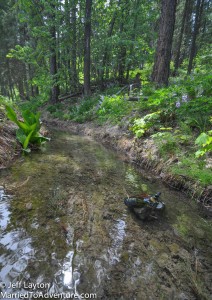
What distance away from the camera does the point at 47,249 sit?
6.23 feet

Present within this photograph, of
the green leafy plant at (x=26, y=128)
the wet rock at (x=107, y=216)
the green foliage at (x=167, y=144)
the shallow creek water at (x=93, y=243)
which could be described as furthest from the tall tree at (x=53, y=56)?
the wet rock at (x=107, y=216)

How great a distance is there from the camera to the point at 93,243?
208 cm

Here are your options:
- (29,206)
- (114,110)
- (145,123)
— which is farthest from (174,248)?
(114,110)

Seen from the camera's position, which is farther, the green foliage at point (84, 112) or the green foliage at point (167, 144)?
the green foliage at point (84, 112)

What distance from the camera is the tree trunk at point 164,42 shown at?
6.62m

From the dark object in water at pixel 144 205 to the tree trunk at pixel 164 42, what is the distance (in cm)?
562

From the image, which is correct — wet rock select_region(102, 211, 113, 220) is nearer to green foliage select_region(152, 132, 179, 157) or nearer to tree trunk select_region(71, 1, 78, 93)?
green foliage select_region(152, 132, 179, 157)

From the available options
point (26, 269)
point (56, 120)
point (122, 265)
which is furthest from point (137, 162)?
point (56, 120)

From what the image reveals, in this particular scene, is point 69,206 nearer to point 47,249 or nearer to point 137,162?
point 47,249

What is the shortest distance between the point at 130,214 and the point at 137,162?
2.29 m

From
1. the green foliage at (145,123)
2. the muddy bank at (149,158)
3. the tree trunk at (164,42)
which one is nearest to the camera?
the muddy bank at (149,158)

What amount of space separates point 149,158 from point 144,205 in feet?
6.32

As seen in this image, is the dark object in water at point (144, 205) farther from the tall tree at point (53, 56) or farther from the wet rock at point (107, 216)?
the tall tree at point (53, 56)

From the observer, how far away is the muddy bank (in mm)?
3148
